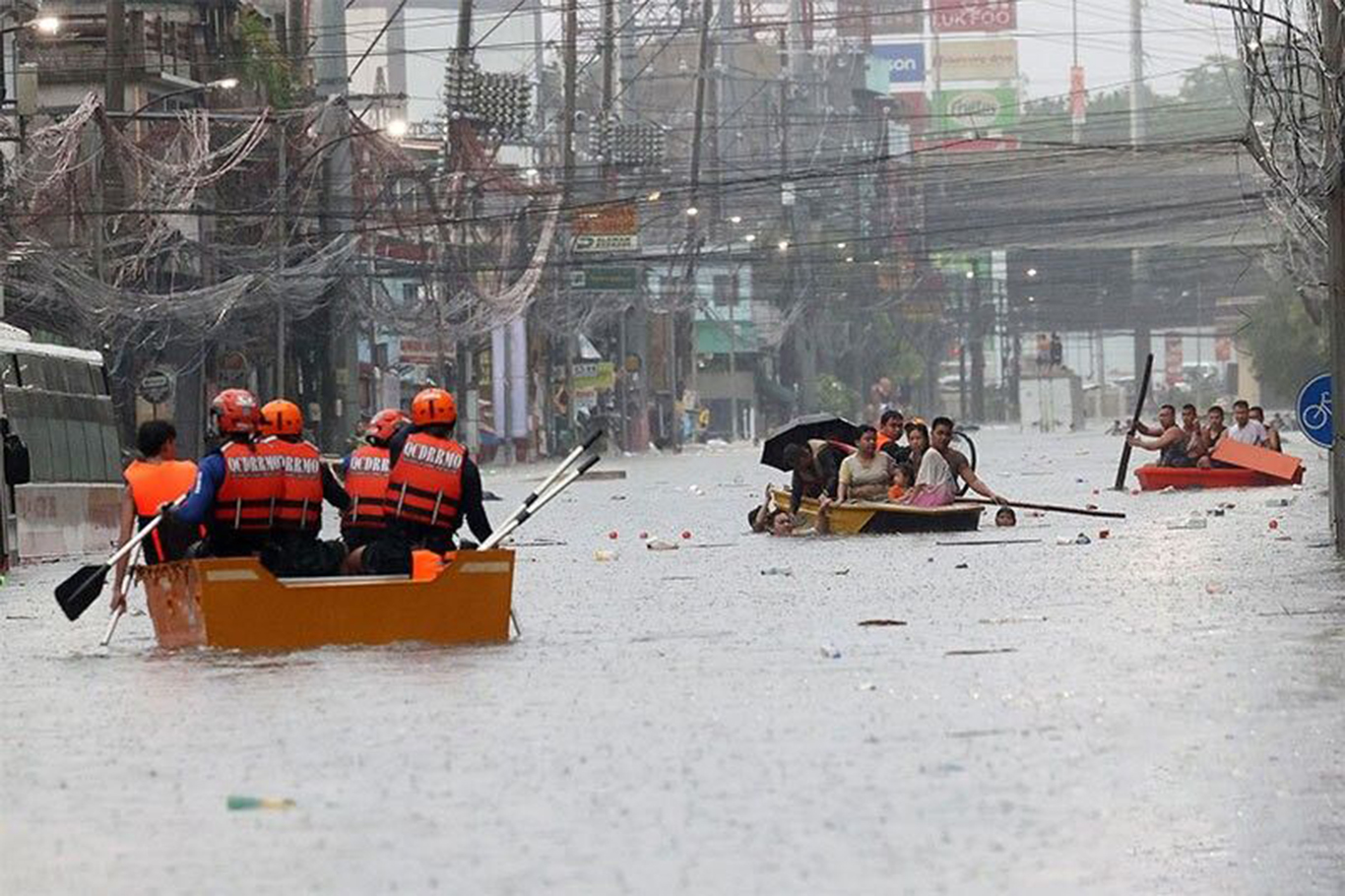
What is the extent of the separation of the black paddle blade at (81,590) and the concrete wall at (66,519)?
1347cm

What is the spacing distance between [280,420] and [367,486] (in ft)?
2.11

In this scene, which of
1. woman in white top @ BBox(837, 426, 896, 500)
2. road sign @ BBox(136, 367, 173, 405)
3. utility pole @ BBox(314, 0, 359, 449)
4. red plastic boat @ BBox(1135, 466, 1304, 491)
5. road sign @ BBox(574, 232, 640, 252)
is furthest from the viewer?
road sign @ BBox(574, 232, 640, 252)

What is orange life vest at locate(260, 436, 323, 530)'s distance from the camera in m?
19.6

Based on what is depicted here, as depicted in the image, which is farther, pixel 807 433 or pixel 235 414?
pixel 807 433

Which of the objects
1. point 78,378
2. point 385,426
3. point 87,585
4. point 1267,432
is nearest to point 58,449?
point 78,378

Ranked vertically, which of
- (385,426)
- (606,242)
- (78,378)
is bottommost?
(385,426)

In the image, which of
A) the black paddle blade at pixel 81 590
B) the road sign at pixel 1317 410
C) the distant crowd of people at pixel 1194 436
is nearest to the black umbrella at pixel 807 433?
the road sign at pixel 1317 410

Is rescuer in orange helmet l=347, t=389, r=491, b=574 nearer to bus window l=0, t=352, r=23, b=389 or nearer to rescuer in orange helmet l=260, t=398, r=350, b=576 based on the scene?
rescuer in orange helmet l=260, t=398, r=350, b=576

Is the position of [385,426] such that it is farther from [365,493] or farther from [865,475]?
[865,475]

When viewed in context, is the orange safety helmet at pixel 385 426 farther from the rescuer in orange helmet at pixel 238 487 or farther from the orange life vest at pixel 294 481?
the rescuer in orange helmet at pixel 238 487

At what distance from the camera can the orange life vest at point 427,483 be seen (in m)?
19.6

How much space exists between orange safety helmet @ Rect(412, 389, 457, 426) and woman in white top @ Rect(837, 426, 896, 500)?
15187mm

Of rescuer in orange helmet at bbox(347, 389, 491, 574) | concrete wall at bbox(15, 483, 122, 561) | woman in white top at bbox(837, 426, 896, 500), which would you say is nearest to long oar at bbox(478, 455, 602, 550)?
rescuer in orange helmet at bbox(347, 389, 491, 574)

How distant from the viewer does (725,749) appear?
13219 millimetres
